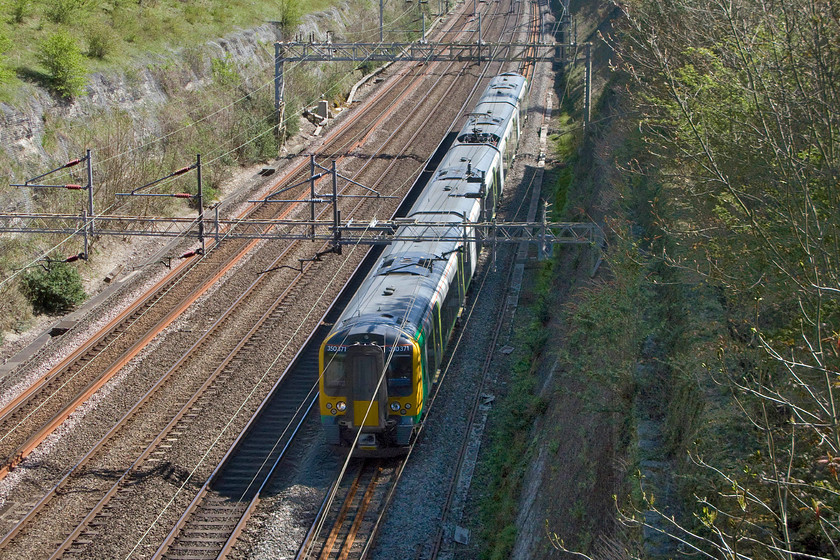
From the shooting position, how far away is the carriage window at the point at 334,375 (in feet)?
50.1

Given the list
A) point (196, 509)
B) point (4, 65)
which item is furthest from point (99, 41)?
point (196, 509)

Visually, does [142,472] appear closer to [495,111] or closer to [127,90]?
[127,90]

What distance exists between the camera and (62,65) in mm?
28688

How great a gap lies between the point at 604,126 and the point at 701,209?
15.9 m

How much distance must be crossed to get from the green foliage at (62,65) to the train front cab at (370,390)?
61.4 ft

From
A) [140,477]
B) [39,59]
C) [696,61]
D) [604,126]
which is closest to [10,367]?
[140,477]

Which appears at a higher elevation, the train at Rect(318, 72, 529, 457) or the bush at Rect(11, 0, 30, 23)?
the bush at Rect(11, 0, 30, 23)

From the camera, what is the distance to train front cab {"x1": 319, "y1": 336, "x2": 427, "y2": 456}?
598 inches

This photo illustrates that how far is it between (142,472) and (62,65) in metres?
18.5

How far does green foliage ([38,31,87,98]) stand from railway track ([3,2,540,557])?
1504cm

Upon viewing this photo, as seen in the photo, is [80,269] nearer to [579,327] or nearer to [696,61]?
[579,327]

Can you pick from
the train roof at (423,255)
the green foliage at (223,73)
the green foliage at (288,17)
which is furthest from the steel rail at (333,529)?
the green foliage at (288,17)

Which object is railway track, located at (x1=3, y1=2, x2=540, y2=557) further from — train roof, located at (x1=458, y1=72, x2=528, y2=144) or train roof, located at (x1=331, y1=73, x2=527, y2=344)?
train roof, located at (x1=458, y1=72, x2=528, y2=144)

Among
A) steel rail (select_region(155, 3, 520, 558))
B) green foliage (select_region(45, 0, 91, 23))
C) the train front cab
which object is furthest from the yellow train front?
green foliage (select_region(45, 0, 91, 23))
